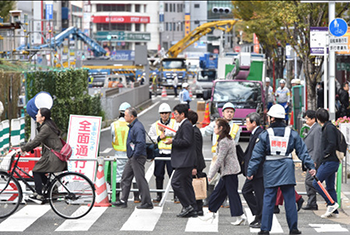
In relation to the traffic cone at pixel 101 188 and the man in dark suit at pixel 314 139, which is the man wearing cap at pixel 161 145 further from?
the man in dark suit at pixel 314 139

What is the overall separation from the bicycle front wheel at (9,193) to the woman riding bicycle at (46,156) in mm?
275

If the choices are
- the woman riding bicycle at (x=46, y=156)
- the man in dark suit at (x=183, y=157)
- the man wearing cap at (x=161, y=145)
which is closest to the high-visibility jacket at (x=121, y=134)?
the man wearing cap at (x=161, y=145)

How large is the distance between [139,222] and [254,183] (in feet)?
6.08

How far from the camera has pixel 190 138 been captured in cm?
1048

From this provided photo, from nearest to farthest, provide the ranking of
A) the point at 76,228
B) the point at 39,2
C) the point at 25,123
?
the point at 76,228 → the point at 25,123 → the point at 39,2

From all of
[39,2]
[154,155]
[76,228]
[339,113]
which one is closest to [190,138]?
[154,155]

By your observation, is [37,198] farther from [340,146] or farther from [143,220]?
[340,146]

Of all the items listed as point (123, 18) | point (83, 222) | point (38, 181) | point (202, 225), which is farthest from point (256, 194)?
point (123, 18)

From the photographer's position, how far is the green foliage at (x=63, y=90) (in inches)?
819

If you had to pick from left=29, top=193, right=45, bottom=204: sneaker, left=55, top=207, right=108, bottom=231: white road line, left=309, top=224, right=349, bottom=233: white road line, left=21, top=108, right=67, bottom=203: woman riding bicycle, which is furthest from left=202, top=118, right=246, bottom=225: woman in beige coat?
left=29, top=193, right=45, bottom=204: sneaker

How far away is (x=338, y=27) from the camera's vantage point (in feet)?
51.1

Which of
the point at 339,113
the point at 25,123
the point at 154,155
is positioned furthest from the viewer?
the point at 339,113

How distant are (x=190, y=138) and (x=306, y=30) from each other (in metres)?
16.4

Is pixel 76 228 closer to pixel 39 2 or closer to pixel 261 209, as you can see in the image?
pixel 261 209
